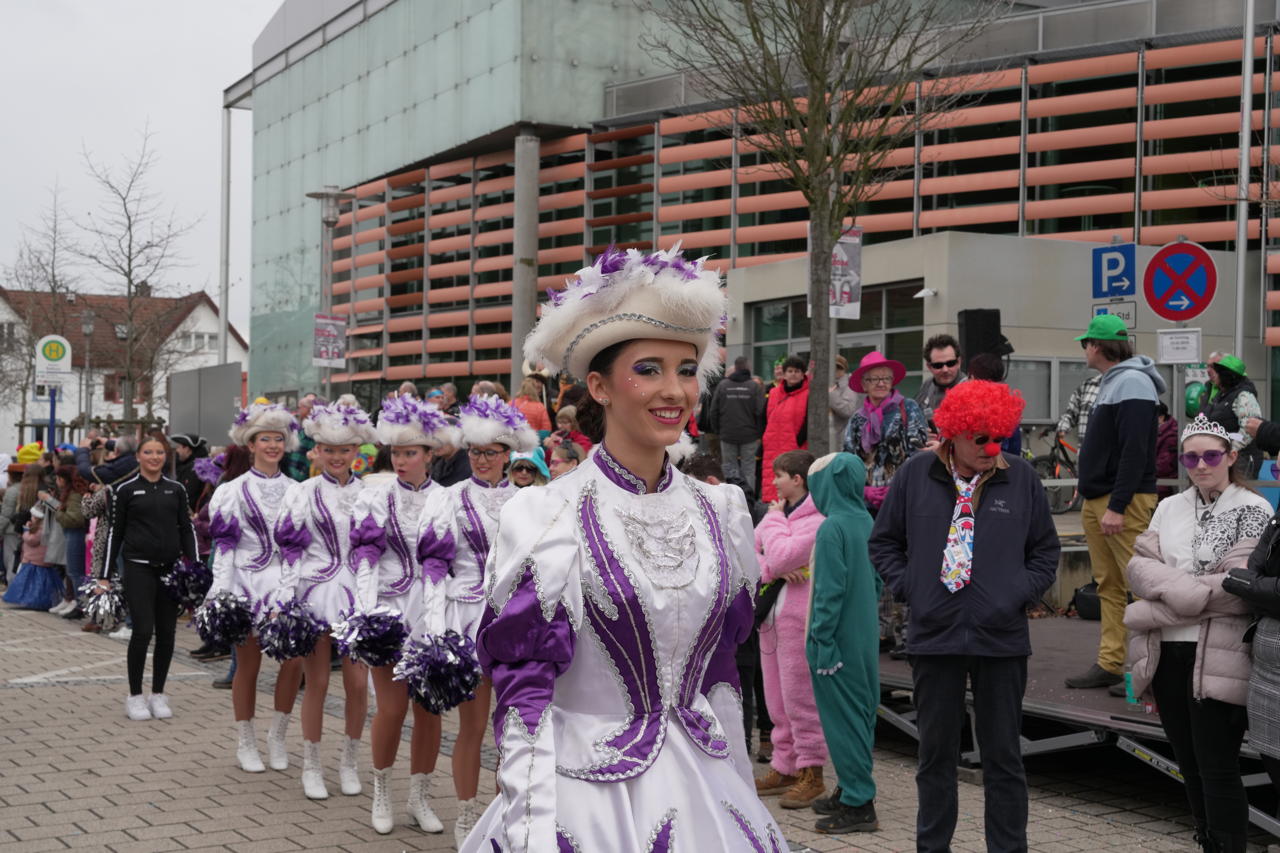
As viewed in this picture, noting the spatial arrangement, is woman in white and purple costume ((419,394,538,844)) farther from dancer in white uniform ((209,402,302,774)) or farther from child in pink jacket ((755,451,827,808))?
dancer in white uniform ((209,402,302,774))

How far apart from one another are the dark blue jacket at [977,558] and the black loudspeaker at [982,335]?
4980mm

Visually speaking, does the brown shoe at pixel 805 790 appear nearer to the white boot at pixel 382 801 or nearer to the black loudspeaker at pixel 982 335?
the white boot at pixel 382 801

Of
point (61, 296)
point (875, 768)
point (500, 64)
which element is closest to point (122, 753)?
point (875, 768)

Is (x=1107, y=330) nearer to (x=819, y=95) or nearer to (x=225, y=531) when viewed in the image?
(x=225, y=531)

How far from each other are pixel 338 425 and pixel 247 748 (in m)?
2.07

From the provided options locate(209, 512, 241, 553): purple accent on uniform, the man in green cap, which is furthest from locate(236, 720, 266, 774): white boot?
the man in green cap

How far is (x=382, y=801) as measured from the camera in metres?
6.96

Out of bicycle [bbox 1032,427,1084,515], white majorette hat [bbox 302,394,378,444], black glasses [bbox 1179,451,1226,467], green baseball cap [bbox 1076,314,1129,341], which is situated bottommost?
bicycle [bbox 1032,427,1084,515]

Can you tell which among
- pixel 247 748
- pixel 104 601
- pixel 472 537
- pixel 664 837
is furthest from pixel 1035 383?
pixel 664 837

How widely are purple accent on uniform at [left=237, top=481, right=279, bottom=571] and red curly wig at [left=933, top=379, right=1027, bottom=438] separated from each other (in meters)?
4.45

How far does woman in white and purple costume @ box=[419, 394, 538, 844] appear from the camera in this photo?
666 centimetres

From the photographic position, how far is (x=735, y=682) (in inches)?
141

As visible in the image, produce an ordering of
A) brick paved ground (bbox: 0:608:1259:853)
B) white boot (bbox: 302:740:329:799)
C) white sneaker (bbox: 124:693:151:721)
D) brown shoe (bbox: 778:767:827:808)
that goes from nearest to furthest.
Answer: brick paved ground (bbox: 0:608:1259:853), brown shoe (bbox: 778:767:827:808), white boot (bbox: 302:740:329:799), white sneaker (bbox: 124:693:151:721)

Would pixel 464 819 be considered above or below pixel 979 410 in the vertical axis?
below
